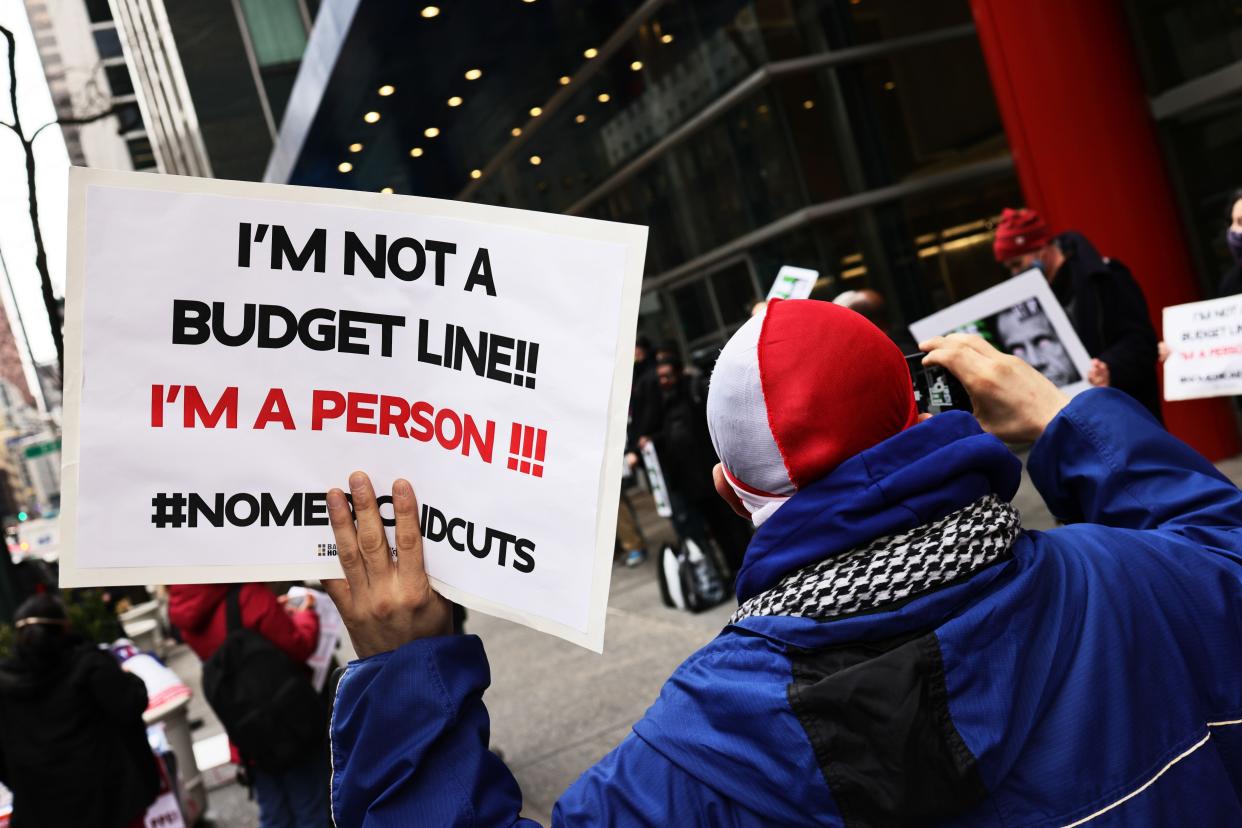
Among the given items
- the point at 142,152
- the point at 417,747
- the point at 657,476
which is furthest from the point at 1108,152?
the point at 142,152

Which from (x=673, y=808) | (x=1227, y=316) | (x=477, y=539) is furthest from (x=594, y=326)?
(x=1227, y=316)

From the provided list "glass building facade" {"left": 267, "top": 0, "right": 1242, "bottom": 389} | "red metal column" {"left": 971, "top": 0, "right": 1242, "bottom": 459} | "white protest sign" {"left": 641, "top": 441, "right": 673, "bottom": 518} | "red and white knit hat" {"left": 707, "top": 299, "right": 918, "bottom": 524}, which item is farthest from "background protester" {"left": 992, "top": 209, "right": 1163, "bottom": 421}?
"glass building facade" {"left": 267, "top": 0, "right": 1242, "bottom": 389}

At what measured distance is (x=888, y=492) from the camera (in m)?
1.15

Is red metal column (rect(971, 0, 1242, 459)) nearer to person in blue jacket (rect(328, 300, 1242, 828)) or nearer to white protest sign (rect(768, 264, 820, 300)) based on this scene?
white protest sign (rect(768, 264, 820, 300))

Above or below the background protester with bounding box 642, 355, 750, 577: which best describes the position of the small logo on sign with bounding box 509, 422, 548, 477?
above

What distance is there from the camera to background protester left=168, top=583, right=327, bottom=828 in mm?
4695

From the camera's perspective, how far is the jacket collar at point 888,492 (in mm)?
1156

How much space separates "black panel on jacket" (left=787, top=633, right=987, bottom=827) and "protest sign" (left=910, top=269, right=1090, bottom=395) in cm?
301

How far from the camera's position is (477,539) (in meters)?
1.46

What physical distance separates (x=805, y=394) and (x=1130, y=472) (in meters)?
0.57

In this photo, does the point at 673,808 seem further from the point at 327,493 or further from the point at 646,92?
the point at 646,92

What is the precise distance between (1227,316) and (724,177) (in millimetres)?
8395

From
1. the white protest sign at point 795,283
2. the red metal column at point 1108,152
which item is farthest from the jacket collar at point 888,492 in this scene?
the red metal column at point 1108,152

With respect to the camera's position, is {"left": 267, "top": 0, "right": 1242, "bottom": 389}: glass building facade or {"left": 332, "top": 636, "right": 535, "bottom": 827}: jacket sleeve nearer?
{"left": 332, "top": 636, "right": 535, "bottom": 827}: jacket sleeve
